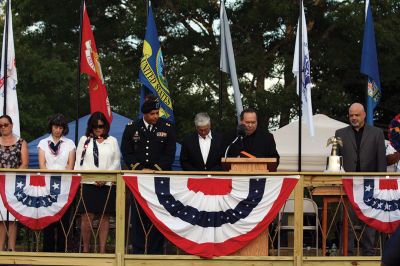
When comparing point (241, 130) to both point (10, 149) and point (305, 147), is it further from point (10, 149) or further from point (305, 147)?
point (305, 147)

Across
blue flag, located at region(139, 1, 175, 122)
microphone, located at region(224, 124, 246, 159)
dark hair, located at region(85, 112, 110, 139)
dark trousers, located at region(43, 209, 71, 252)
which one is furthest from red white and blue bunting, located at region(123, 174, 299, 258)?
blue flag, located at region(139, 1, 175, 122)

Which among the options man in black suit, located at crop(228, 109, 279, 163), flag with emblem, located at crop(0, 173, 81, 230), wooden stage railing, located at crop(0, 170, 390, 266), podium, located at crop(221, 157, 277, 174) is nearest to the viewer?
wooden stage railing, located at crop(0, 170, 390, 266)

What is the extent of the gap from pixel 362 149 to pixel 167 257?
95.6 inches

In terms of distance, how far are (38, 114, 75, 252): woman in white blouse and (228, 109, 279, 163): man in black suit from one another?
72.1 inches

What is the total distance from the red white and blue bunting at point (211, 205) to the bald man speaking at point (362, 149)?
0.89 metres

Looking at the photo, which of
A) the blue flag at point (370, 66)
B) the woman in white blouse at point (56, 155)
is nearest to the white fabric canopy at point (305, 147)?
the blue flag at point (370, 66)

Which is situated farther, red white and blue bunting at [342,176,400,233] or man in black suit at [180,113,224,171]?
man in black suit at [180,113,224,171]

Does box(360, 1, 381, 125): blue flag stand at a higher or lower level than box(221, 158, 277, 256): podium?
higher

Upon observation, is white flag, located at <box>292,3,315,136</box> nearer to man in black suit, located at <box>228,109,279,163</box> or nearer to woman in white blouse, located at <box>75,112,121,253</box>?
man in black suit, located at <box>228,109,279,163</box>

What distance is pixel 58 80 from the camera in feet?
99.2

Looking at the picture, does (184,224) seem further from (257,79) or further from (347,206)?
(257,79)

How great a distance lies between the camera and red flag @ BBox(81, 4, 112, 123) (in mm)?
16688

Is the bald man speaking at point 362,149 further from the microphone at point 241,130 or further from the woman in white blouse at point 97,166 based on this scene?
the woman in white blouse at point 97,166

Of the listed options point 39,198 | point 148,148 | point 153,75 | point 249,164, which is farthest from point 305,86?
point 39,198
